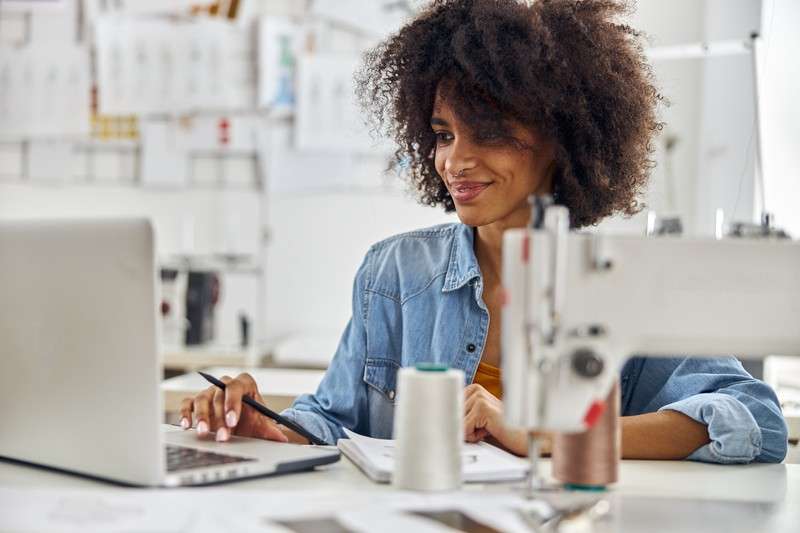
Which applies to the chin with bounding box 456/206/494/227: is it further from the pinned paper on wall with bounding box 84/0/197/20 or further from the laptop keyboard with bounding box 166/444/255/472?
the pinned paper on wall with bounding box 84/0/197/20

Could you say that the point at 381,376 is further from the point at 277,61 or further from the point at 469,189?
the point at 277,61

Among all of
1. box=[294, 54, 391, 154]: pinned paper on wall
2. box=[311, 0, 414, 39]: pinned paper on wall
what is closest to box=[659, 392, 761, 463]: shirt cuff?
box=[294, 54, 391, 154]: pinned paper on wall

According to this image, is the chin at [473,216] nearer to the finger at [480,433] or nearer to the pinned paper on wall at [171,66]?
the finger at [480,433]

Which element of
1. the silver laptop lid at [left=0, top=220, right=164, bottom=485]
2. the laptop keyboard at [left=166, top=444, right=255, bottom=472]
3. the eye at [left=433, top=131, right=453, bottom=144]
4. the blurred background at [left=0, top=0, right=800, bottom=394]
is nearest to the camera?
the silver laptop lid at [left=0, top=220, right=164, bottom=485]

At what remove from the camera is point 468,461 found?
1.20 meters

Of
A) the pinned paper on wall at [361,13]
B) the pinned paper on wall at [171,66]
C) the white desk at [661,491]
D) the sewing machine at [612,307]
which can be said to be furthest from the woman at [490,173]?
the pinned paper on wall at [171,66]

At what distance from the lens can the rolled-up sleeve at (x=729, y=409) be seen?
4.39 ft

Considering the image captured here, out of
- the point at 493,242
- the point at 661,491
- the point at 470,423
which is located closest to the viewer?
the point at 661,491

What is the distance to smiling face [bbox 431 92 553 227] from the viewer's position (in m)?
1.56

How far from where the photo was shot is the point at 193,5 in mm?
3623

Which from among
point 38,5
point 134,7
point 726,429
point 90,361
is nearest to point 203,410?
point 90,361

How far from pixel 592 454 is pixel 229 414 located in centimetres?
47

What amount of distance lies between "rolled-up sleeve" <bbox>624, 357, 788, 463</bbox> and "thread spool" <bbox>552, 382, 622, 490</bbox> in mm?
278

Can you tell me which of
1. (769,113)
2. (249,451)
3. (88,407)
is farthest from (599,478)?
(769,113)
